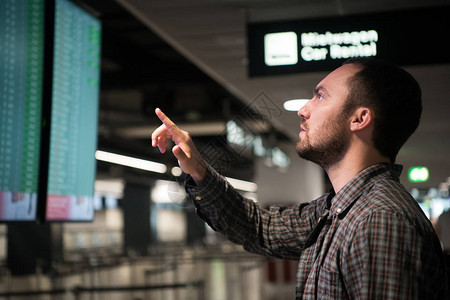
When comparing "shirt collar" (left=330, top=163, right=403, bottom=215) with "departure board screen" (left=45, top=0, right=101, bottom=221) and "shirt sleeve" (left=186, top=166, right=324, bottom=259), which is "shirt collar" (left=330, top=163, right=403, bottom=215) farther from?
"departure board screen" (left=45, top=0, right=101, bottom=221)

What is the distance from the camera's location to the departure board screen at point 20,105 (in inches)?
100

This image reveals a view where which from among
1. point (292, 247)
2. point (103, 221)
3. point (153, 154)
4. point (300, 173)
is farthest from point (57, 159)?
point (103, 221)

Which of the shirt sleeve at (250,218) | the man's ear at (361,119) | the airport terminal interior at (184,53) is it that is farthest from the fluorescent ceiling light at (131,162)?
the man's ear at (361,119)

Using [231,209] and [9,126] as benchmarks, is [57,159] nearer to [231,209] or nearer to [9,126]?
[9,126]

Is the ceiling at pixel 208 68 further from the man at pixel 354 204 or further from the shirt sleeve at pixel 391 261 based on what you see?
the shirt sleeve at pixel 391 261

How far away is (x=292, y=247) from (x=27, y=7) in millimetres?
1765

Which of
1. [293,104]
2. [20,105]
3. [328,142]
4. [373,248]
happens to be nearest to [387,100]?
[328,142]

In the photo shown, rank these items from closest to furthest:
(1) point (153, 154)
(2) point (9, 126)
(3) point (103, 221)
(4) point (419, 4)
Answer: (2) point (9, 126), (4) point (419, 4), (1) point (153, 154), (3) point (103, 221)

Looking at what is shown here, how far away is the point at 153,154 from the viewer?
15820 millimetres

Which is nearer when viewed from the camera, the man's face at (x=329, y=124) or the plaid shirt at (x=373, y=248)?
the plaid shirt at (x=373, y=248)

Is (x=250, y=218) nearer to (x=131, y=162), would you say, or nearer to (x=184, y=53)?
(x=184, y=53)

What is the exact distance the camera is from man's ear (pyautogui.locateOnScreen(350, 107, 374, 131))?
155 centimetres

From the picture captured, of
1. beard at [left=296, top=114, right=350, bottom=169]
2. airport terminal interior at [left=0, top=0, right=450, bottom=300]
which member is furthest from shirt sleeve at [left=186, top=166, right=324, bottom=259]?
beard at [left=296, top=114, right=350, bottom=169]

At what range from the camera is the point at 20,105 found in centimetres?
263
